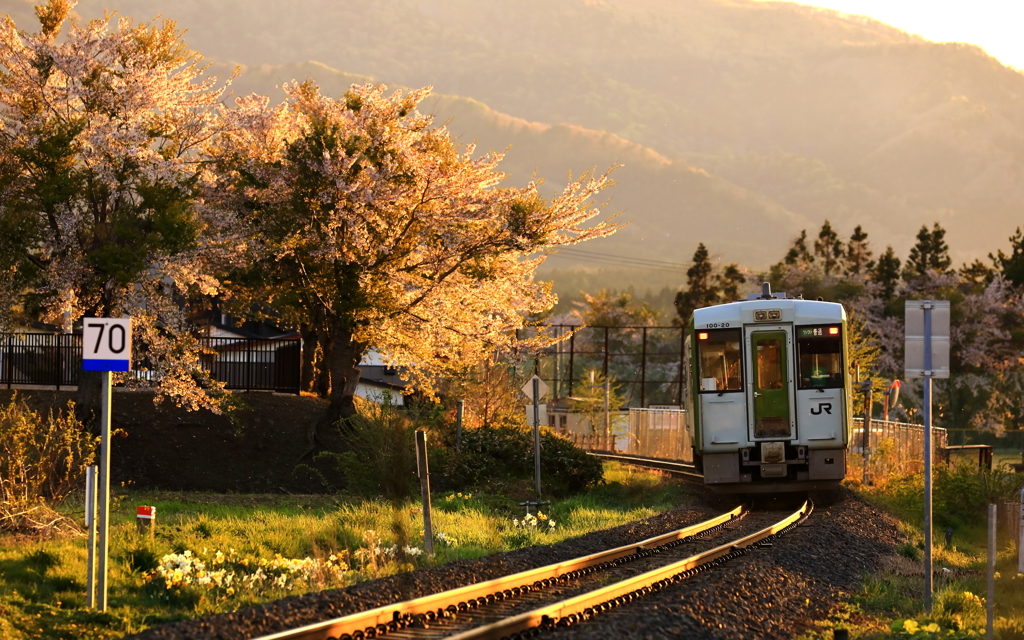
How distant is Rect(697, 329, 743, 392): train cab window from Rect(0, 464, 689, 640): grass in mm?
2720

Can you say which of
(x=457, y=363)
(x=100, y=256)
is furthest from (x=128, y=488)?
(x=457, y=363)

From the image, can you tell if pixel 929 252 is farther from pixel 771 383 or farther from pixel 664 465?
pixel 771 383

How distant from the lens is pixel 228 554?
12.6 m

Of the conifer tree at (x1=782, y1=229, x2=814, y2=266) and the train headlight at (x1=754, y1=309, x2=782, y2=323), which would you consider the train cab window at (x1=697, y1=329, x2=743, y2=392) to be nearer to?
the train headlight at (x1=754, y1=309, x2=782, y2=323)

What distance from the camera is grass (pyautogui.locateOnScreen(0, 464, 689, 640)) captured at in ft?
33.2

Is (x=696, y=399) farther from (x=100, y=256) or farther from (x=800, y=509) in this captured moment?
(x=100, y=256)

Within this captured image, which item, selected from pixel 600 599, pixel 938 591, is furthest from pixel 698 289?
pixel 600 599

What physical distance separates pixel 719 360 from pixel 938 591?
25.4 feet

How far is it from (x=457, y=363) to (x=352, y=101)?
7.40m

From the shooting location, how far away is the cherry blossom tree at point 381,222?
2678cm

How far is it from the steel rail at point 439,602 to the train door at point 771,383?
6.62 m

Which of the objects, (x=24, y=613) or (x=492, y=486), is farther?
(x=492, y=486)

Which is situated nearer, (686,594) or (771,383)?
(686,594)

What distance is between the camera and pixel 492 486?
24156mm
